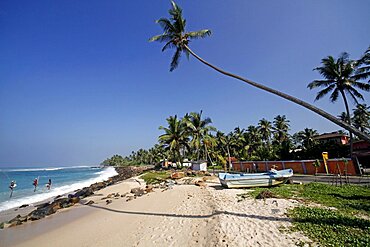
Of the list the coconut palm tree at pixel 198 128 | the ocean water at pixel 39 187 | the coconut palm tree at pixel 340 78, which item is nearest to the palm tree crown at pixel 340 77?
the coconut palm tree at pixel 340 78

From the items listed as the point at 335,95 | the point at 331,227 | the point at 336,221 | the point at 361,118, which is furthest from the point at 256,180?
the point at 361,118

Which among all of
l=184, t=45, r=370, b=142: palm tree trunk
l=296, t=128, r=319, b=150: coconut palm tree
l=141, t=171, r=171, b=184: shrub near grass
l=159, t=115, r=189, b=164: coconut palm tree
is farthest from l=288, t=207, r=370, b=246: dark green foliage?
l=296, t=128, r=319, b=150: coconut palm tree

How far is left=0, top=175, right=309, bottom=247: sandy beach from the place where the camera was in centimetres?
553

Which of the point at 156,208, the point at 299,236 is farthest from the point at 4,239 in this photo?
the point at 299,236

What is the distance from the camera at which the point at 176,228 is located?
269 inches

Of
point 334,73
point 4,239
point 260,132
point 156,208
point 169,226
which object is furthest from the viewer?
point 260,132

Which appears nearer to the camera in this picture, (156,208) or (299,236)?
(299,236)

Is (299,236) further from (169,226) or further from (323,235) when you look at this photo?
(169,226)

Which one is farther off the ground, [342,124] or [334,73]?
[334,73]

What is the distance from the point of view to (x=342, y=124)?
239 inches

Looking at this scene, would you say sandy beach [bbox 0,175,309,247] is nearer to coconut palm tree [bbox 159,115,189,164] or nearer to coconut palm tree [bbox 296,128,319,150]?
coconut palm tree [bbox 159,115,189,164]

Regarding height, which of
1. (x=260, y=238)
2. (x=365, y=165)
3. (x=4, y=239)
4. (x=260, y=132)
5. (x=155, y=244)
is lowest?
(x=4, y=239)

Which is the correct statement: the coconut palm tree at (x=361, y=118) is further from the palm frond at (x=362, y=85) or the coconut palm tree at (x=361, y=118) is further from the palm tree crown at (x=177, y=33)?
the palm tree crown at (x=177, y=33)

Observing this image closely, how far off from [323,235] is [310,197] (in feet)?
16.0
